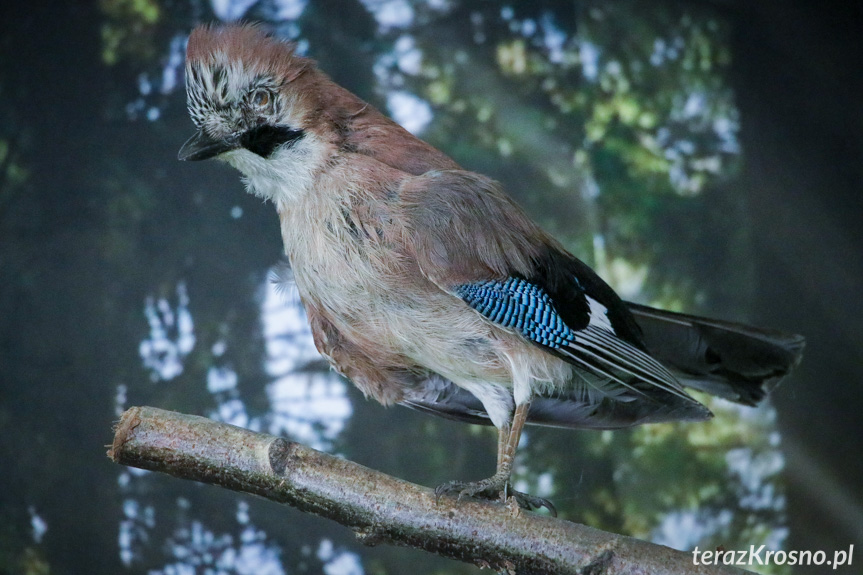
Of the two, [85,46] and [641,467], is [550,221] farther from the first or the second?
[85,46]

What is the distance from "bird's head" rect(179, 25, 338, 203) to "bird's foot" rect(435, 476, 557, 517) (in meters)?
0.80

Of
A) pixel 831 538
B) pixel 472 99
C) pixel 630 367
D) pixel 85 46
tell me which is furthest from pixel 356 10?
pixel 831 538

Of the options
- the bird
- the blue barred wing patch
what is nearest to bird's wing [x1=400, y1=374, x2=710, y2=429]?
the bird

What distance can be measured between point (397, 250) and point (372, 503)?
0.57 meters

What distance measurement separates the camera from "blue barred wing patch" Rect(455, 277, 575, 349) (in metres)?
1.89

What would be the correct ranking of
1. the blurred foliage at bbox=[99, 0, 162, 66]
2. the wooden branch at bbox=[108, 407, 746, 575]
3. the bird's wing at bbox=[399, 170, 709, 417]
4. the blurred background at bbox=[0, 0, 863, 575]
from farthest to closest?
1. the blurred foliage at bbox=[99, 0, 162, 66]
2. the blurred background at bbox=[0, 0, 863, 575]
3. the bird's wing at bbox=[399, 170, 709, 417]
4. the wooden branch at bbox=[108, 407, 746, 575]

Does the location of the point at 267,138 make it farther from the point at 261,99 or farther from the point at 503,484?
the point at 503,484

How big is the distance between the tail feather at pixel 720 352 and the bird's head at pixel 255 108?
1.10m

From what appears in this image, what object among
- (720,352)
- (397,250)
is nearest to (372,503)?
(397,250)

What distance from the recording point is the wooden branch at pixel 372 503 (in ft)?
5.70

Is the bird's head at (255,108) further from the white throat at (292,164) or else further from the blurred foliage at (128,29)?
the blurred foliage at (128,29)

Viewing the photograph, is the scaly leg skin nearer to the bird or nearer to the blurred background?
the bird

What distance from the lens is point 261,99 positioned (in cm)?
194

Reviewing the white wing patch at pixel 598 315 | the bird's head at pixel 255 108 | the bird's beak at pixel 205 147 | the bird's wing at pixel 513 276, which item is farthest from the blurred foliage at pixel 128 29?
the white wing patch at pixel 598 315
